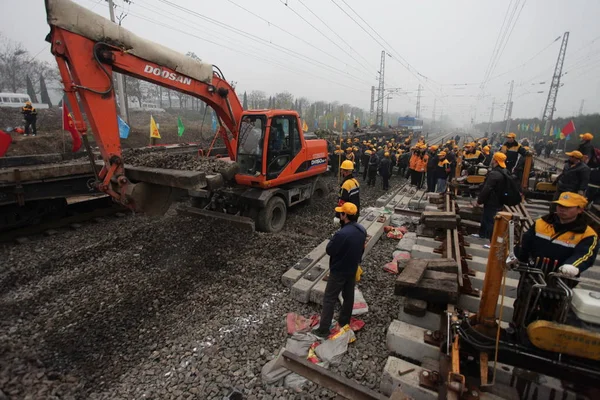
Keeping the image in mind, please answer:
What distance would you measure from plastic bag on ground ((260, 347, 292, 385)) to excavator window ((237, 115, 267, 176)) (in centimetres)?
424

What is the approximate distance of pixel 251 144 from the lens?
22.6 feet

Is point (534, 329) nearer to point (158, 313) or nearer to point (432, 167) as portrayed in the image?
point (158, 313)

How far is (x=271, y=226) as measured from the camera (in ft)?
23.2

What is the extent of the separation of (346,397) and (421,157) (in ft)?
34.4

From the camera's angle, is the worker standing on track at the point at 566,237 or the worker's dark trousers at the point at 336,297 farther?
the worker's dark trousers at the point at 336,297

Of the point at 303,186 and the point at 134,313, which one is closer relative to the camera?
the point at 134,313

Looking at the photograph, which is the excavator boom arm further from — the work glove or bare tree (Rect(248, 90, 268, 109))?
bare tree (Rect(248, 90, 268, 109))

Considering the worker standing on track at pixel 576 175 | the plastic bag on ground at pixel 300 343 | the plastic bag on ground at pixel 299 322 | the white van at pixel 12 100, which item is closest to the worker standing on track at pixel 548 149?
the worker standing on track at pixel 576 175

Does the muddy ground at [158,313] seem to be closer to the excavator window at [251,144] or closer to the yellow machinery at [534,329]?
the yellow machinery at [534,329]

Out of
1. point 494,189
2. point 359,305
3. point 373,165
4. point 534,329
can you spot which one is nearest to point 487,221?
point 494,189

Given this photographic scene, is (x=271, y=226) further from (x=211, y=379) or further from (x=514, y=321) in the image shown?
(x=514, y=321)

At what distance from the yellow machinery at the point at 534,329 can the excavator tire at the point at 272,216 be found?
454cm

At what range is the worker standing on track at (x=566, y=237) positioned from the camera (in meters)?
2.89

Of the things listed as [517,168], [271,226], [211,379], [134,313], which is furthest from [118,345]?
A: [517,168]
